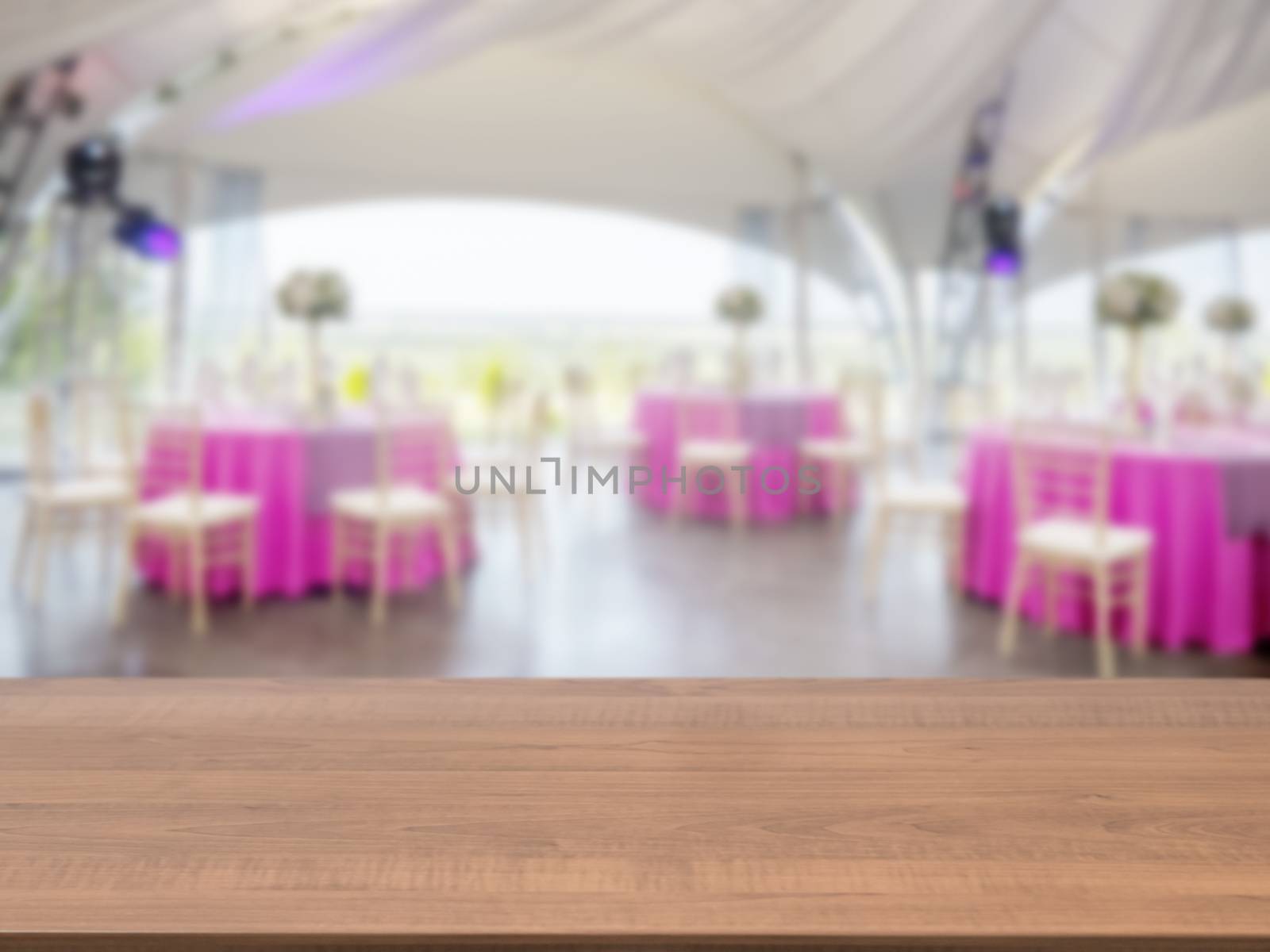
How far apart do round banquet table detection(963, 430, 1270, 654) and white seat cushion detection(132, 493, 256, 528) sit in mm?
3397

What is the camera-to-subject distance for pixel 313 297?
4.98m

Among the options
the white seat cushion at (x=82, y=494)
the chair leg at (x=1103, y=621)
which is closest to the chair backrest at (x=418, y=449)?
the white seat cushion at (x=82, y=494)

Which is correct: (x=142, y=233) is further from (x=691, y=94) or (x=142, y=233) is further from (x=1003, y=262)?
(x=1003, y=262)

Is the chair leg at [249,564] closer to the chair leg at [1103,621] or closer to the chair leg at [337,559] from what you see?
the chair leg at [337,559]

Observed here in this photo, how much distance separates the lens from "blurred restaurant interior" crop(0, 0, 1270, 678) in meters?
3.96

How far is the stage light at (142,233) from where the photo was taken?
24.7ft

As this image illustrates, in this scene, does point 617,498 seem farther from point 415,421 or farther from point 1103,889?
point 1103,889

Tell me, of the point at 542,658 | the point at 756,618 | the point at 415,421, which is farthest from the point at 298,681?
Result: the point at 415,421

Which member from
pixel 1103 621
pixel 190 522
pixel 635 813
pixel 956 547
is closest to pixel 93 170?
pixel 190 522

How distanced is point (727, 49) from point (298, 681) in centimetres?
761

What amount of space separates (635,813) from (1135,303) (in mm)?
4209

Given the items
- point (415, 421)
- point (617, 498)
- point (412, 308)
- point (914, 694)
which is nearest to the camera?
point (914, 694)

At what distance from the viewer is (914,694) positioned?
1.10m

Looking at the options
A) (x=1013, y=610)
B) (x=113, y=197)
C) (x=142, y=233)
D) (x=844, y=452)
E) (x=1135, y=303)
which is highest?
(x=113, y=197)
